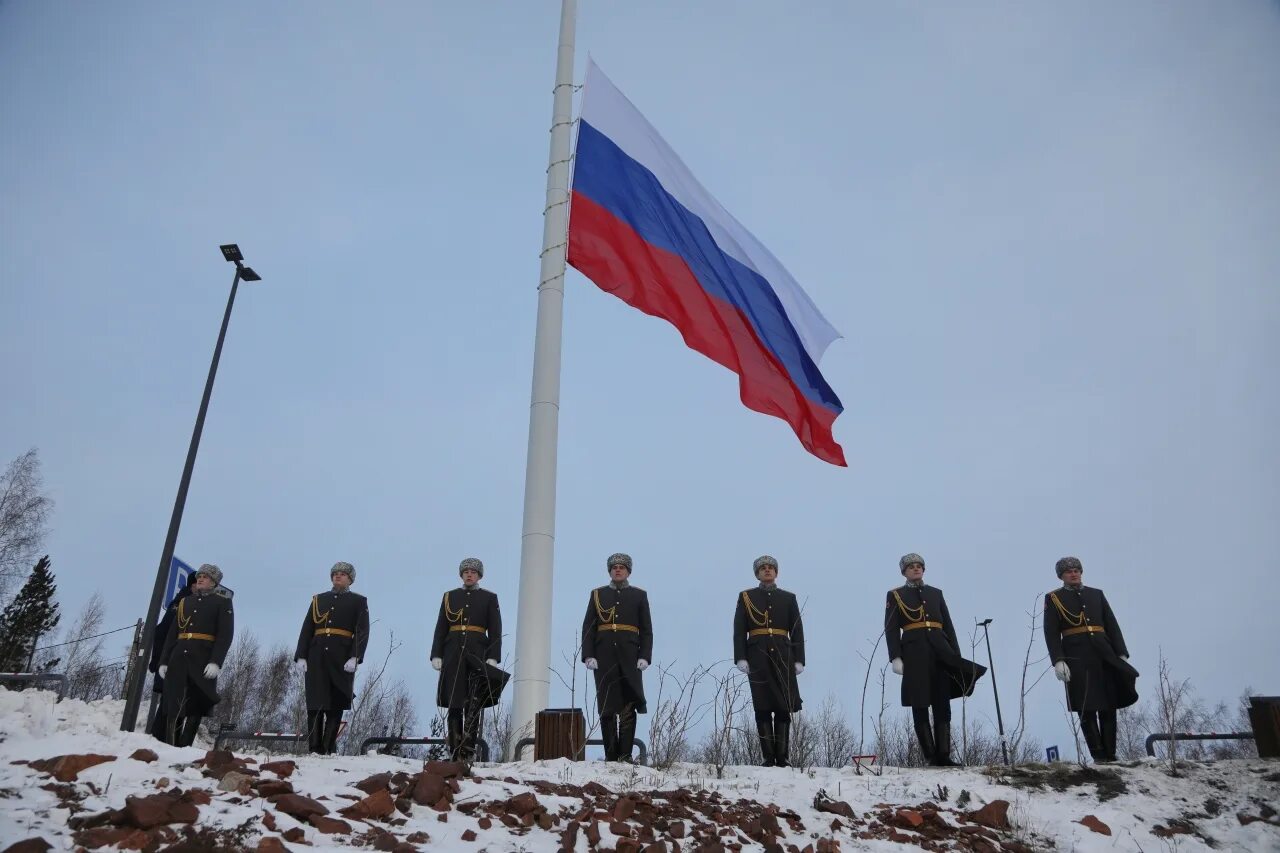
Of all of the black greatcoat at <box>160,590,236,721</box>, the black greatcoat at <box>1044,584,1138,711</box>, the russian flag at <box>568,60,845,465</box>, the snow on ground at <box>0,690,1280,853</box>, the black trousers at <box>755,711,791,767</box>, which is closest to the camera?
the snow on ground at <box>0,690,1280,853</box>

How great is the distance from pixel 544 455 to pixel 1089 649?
235 inches

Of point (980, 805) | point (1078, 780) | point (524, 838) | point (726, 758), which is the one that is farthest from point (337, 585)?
point (1078, 780)

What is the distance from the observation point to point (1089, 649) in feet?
32.4

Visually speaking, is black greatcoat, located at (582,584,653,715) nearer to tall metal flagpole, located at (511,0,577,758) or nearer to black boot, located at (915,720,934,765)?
tall metal flagpole, located at (511,0,577,758)

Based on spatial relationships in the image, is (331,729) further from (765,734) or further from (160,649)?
(765,734)

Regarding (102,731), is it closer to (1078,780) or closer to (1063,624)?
(1078,780)

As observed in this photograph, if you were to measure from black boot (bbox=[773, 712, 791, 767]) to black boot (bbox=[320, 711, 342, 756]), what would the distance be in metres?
4.53

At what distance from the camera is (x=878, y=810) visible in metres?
7.43

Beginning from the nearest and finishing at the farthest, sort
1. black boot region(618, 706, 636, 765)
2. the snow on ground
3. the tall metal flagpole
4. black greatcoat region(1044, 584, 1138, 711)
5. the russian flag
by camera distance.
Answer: the snow on ground, the tall metal flagpole, black boot region(618, 706, 636, 765), black greatcoat region(1044, 584, 1138, 711), the russian flag

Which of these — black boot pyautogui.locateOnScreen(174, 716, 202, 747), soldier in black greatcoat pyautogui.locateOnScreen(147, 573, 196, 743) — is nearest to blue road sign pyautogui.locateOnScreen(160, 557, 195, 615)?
soldier in black greatcoat pyautogui.locateOnScreen(147, 573, 196, 743)

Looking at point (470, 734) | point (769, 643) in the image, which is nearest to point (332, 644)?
point (470, 734)

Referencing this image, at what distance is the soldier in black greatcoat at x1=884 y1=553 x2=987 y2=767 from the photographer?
9.91 metres

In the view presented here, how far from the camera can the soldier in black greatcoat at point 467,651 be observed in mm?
9805

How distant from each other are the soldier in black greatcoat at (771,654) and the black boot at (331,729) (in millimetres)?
4207
